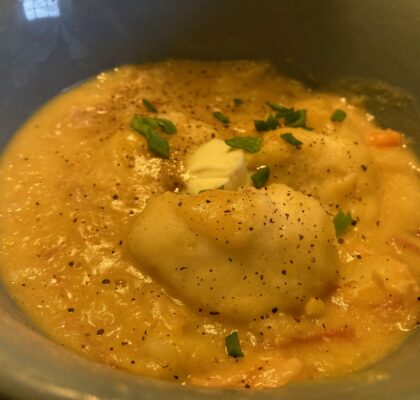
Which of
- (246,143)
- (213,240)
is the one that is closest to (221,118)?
(246,143)

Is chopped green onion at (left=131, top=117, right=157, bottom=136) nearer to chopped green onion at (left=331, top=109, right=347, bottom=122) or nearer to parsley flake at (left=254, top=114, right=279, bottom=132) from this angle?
parsley flake at (left=254, top=114, right=279, bottom=132)

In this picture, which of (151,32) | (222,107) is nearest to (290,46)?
(222,107)

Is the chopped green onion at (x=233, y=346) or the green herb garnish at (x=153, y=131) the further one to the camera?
the green herb garnish at (x=153, y=131)

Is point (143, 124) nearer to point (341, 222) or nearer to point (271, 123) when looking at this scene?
point (271, 123)

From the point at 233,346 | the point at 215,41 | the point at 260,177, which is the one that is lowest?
the point at 233,346

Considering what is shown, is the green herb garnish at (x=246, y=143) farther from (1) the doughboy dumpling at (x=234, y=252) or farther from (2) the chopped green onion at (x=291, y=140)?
(1) the doughboy dumpling at (x=234, y=252)

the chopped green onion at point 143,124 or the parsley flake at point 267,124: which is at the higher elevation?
the chopped green onion at point 143,124

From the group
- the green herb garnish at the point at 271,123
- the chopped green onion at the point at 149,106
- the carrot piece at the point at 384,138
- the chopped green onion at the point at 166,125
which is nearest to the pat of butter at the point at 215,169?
the chopped green onion at the point at 166,125

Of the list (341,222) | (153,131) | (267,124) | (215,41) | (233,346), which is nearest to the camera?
(233,346)
